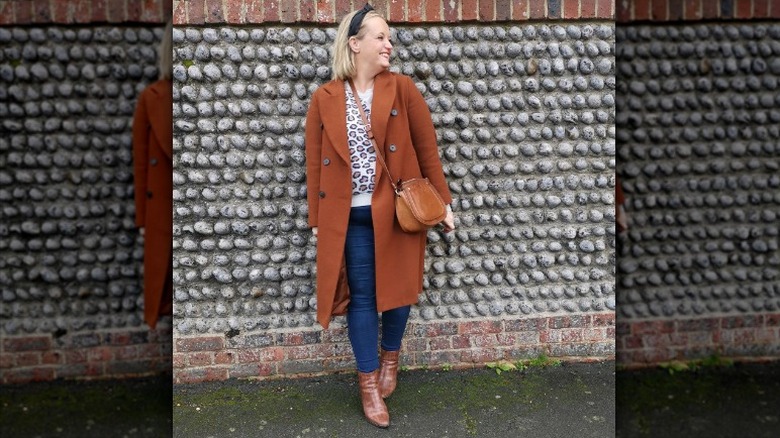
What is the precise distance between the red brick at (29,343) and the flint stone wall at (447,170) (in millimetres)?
750

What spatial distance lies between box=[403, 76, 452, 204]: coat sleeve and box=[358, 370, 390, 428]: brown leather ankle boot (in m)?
0.99

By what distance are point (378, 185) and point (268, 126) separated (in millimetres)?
792

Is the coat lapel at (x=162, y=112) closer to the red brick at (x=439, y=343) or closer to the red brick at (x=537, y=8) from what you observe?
the red brick at (x=439, y=343)

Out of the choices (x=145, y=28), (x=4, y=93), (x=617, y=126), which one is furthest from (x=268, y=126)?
(x=617, y=126)

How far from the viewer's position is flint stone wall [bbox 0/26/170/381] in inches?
136

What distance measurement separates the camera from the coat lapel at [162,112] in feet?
8.47

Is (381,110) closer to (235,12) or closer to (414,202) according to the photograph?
(414,202)

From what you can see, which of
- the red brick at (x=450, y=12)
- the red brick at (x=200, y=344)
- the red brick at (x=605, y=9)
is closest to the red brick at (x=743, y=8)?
the red brick at (x=605, y=9)

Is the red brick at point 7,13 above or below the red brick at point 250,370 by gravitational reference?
above

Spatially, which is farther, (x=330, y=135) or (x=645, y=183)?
(x=645, y=183)

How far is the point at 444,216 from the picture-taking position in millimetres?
3355

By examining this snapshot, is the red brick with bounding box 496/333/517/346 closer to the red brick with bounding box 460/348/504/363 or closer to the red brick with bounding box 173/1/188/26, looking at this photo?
the red brick with bounding box 460/348/504/363

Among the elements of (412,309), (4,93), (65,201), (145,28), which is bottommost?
(412,309)

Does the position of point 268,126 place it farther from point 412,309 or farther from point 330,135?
point 412,309
